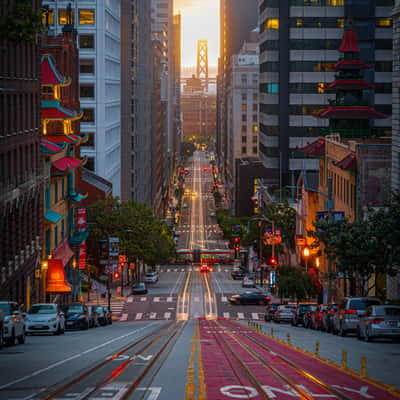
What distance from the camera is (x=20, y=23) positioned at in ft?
55.7

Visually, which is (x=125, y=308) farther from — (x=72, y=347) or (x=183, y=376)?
(x=183, y=376)

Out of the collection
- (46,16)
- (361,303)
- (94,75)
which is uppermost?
(94,75)

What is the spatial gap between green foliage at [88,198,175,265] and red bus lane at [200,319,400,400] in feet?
229

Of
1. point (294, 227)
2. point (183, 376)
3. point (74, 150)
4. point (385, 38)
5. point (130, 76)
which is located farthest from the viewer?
point (130, 76)

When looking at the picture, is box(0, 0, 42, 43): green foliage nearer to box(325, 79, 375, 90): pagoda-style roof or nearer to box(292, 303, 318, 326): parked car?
box(292, 303, 318, 326): parked car

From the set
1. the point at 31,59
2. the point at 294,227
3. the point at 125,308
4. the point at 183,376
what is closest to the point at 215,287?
the point at 294,227

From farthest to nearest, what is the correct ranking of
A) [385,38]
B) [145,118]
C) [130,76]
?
[145,118], [130,76], [385,38]

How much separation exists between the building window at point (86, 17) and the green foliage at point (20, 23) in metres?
91.7

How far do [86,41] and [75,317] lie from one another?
6502 centimetres

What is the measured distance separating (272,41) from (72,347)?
106479mm

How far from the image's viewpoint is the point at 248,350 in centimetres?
2948

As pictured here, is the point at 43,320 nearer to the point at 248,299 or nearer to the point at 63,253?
the point at 63,253

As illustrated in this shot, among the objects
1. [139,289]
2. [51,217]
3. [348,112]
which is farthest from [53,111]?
[139,289]

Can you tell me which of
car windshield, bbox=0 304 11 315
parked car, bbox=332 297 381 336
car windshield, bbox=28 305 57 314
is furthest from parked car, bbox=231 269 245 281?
car windshield, bbox=0 304 11 315
